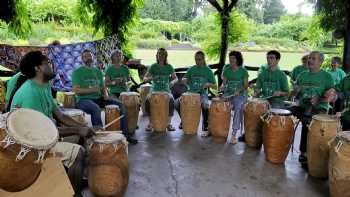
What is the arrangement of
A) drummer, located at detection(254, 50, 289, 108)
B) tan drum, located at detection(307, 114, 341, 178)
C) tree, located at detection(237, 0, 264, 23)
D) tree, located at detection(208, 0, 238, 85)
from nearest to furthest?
1. tan drum, located at detection(307, 114, 341, 178)
2. drummer, located at detection(254, 50, 289, 108)
3. tree, located at detection(208, 0, 238, 85)
4. tree, located at detection(237, 0, 264, 23)

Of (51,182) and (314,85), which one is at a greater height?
(314,85)

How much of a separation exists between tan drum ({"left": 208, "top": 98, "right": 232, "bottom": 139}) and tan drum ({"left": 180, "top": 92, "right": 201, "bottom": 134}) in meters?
0.24

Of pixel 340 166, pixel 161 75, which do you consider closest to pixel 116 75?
pixel 161 75

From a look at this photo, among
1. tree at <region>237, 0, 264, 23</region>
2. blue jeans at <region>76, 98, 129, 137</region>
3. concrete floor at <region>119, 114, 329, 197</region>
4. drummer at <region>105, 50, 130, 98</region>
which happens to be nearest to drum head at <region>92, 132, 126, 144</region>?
concrete floor at <region>119, 114, 329, 197</region>

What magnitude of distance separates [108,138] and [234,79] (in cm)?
241

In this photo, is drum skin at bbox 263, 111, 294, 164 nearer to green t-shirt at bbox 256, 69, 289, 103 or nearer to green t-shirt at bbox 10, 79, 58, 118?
green t-shirt at bbox 256, 69, 289, 103

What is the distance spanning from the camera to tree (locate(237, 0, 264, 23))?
91.5 ft

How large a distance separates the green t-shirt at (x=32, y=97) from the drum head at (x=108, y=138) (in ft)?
1.43

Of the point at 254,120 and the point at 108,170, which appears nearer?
the point at 108,170

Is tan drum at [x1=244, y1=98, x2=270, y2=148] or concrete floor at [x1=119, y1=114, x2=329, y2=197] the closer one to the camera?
concrete floor at [x1=119, y1=114, x2=329, y2=197]

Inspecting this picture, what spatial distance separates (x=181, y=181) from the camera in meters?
3.48

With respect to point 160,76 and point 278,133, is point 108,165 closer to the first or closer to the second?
point 278,133

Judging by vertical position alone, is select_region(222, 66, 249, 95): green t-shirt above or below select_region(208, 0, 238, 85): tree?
below

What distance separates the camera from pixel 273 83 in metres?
4.54
